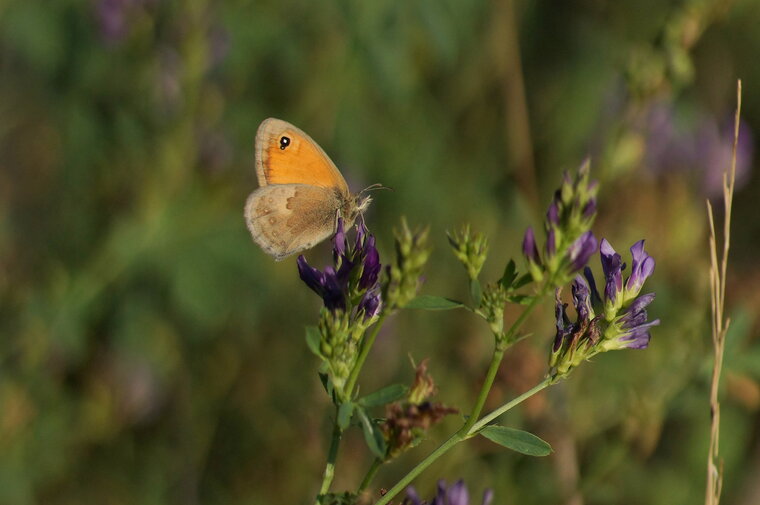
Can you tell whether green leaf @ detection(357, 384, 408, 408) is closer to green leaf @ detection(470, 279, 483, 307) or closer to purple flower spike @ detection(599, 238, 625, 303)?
green leaf @ detection(470, 279, 483, 307)

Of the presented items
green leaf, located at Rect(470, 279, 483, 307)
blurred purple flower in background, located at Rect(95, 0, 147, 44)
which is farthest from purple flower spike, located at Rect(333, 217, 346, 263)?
blurred purple flower in background, located at Rect(95, 0, 147, 44)

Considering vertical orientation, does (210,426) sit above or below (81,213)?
below

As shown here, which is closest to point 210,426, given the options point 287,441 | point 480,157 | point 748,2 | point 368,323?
point 287,441

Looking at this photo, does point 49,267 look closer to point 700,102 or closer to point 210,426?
point 210,426

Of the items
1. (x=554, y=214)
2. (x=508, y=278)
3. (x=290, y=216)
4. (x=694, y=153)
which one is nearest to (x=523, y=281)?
(x=508, y=278)

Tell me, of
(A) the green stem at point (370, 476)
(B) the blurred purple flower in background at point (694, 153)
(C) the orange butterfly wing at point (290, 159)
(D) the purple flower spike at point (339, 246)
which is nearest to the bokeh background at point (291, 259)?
(B) the blurred purple flower in background at point (694, 153)
